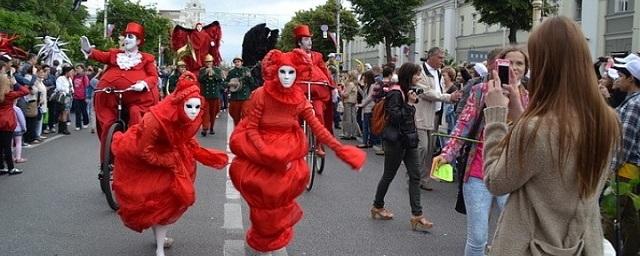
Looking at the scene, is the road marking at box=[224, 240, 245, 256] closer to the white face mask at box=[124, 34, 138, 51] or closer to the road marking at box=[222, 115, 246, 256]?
the road marking at box=[222, 115, 246, 256]

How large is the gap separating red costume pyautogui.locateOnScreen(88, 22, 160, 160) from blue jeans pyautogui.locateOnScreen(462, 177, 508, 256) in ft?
15.3

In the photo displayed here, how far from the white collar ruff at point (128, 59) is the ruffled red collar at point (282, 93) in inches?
121

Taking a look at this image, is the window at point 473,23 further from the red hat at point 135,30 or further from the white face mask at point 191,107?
the white face mask at point 191,107

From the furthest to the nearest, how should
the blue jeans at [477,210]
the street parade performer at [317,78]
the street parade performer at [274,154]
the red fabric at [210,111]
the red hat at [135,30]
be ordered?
the red fabric at [210,111]
the street parade performer at [317,78]
the red hat at [135,30]
the street parade performer at [274,154]
the blue jeans at [477,210]

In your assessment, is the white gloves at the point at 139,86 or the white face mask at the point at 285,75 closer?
the white face mask at the point at 285,75

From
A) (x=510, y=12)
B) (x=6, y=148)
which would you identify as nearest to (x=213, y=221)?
(x=6, y=148)

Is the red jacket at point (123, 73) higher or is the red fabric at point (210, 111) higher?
the red jacket at point (123, 73)

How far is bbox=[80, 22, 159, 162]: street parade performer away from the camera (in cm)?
835

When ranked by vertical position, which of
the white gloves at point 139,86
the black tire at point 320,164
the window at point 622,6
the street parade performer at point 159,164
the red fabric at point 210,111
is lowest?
the black tire at point 320,164

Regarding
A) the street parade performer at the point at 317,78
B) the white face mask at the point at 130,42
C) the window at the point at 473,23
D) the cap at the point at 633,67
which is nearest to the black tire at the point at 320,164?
the street parade performer at the point at 317,78

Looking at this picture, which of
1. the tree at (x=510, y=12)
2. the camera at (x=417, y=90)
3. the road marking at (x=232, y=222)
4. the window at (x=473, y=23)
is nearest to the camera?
the road marking at (x=232, y=222)

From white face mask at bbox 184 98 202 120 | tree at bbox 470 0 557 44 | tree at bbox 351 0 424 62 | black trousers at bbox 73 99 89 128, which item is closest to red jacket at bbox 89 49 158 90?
white face mask at bbox 184 98 202 120

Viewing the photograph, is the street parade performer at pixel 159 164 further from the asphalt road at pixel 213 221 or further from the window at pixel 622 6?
the window at pixel 622 6

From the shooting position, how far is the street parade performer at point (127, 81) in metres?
8.35
